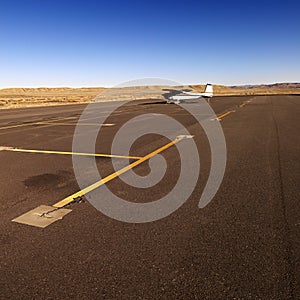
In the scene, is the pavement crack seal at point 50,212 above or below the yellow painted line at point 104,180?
above

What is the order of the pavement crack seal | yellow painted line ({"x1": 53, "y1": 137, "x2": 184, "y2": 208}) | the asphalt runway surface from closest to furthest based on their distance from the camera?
the asphalt runway surface < the pavement crack seal < yellow painted line ({"x1": 53, "y1": 137, "x2": 184, "y2": 208})

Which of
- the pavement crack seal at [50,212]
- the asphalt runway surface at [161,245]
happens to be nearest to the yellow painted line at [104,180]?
the pavement crack seal at [50,212]

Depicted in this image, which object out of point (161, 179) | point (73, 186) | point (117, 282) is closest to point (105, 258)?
point (117, 282)

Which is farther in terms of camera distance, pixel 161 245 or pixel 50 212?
pixel 50 212

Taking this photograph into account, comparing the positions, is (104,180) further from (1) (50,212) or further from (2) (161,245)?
(2) (161,245)

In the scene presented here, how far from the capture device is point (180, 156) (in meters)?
7.66

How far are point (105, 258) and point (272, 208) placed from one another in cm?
252

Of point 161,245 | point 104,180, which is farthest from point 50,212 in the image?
point 161,245

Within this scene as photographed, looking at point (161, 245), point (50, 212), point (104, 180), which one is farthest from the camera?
point (104, 180)

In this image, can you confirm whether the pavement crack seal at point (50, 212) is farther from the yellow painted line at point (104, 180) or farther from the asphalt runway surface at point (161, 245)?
the asphalt runway surface at point (161, 245)

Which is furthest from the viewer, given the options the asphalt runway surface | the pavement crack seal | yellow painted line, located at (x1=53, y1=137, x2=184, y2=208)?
yellow painted line, located at (x1=53, y1=137, x2=184, y2=208)

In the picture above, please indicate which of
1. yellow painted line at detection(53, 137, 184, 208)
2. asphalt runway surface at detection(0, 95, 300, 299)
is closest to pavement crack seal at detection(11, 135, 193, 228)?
yellow painted line at detection(53, 137, 184, 208)

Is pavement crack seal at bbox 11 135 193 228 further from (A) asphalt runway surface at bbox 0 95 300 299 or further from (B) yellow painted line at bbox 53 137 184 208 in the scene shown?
(A) asphalt runway surface at bbox 0 95 300 299

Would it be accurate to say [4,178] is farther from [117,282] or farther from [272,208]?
[272,208]
